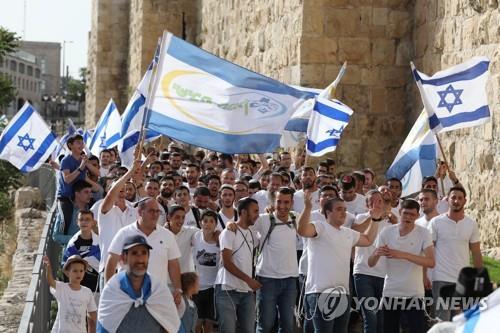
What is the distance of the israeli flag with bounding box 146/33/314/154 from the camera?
988 cm

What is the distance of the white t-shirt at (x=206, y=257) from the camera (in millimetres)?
9414

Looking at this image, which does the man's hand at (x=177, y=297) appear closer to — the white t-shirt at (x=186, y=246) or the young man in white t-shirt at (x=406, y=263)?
the white t-shirt at (x=186, y=246)

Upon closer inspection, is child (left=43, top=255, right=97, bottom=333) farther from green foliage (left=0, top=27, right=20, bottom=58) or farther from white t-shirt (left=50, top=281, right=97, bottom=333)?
green foliage (left=0, top=27, right=20, bottom=58)

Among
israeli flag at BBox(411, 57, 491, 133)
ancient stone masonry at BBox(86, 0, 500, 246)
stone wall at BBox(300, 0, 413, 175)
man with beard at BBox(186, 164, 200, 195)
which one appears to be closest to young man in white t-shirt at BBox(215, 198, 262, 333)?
israeli flag at BBox(411, 57, 491, 133)

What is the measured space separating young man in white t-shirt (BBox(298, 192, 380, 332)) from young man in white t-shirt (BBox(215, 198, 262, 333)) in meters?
0.54

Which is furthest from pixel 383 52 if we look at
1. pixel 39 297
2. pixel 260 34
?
pixel 39 297

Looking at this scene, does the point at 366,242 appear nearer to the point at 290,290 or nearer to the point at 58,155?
the point at 290,290

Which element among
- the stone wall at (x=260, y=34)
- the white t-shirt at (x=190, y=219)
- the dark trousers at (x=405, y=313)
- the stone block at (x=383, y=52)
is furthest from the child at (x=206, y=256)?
the stone block at (x=383, y=52)

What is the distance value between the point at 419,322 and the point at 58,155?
11338mm

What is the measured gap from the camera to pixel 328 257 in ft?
29.2

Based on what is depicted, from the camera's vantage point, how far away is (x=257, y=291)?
9570mm

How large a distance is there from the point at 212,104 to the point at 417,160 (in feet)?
7.59

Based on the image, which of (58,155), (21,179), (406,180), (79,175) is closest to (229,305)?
(406,180)

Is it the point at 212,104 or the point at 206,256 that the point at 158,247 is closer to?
the point at 206,256
